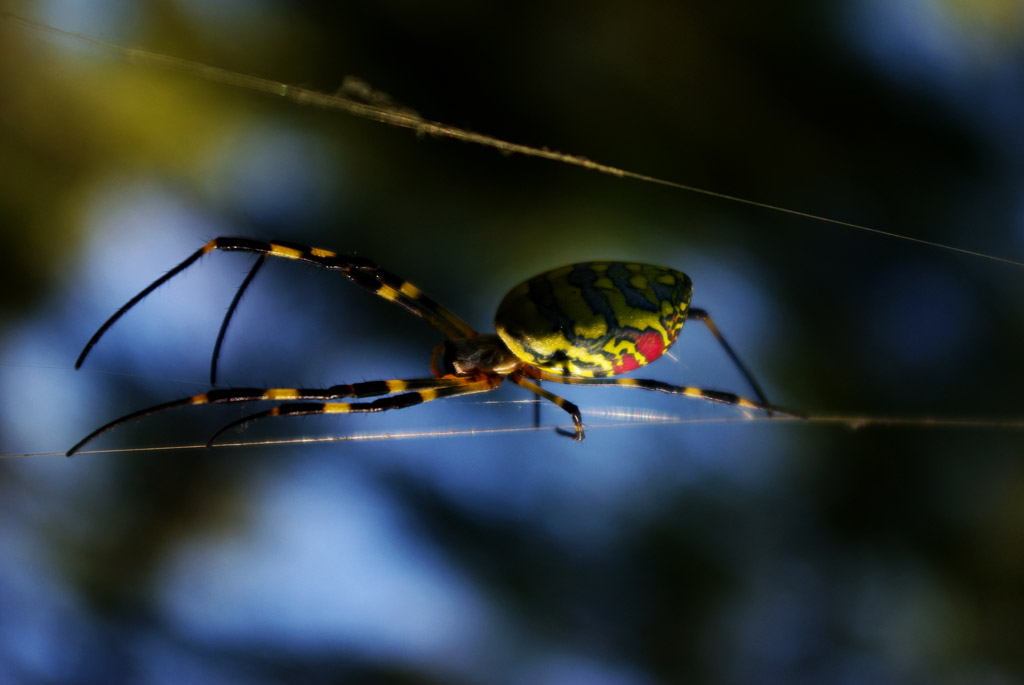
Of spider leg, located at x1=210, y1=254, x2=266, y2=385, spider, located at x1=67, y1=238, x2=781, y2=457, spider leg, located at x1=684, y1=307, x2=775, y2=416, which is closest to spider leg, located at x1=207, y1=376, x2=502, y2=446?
spider, located at x1=67, y1=238, x2=781, y2=457

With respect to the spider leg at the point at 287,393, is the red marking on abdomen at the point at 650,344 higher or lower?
higher

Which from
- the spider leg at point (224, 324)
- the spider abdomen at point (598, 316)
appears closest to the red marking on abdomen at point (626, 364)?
the spider abdomen at point (598, 316)

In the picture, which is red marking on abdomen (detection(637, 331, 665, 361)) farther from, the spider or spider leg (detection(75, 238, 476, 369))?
spider leg (detection(75, 238, 476, 369))

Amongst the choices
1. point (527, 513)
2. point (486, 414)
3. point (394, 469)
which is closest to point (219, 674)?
point (394, 469)

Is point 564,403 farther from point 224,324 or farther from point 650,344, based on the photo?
point 224,324

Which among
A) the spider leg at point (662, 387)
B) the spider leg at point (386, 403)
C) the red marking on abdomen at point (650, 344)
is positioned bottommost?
the spider leg at point (386, 403)

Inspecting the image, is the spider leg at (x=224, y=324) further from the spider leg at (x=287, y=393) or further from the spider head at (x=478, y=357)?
the spider head at (x=478, y=357)
